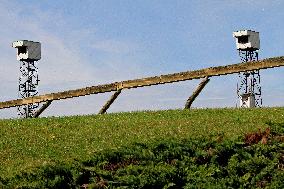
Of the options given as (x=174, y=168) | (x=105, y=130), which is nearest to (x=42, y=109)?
(x=105, y=130)

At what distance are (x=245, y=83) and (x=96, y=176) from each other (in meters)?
56.7

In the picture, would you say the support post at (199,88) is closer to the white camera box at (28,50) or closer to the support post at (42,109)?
the support post at (42,109)

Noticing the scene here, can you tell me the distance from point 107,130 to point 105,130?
0.08 m

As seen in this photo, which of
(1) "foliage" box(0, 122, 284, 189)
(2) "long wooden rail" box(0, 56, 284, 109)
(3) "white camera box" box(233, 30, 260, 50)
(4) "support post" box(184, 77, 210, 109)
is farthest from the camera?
(3) "white camera box" box(233, 30, 260, 50)

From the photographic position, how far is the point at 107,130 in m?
17.1

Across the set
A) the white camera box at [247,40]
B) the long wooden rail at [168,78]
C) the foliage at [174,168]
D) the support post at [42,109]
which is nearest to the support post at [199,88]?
the long wooden rail at [168,78]

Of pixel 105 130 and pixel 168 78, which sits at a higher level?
pixel 168 78

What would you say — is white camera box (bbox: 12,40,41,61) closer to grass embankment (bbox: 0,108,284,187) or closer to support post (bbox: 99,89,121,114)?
support post (bbox: 99,89,121,114)

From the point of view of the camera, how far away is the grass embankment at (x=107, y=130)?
1434cm

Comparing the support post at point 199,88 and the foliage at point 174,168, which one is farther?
the support post at point 199,88

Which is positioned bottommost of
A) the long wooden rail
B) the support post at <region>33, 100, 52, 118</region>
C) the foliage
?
the foliage

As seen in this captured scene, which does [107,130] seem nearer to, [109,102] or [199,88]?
[199,88]

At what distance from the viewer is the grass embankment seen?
47.0ft

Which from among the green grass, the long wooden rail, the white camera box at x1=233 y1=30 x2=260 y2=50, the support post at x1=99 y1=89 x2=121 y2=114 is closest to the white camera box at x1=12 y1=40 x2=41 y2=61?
the white camera box at x1=233 y1=30 x2=260 y2=50
